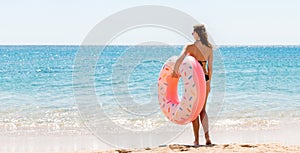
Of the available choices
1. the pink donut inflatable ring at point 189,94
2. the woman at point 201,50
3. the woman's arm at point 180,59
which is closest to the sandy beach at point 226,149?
the pink donut inflatable ring at point 189,94

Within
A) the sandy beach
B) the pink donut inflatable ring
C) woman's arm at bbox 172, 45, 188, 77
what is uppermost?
woman's arm at bbox 172, 45, 188, 77

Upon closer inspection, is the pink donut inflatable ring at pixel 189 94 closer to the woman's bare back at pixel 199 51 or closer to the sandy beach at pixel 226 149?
the woman's bare back at pixel 199 51

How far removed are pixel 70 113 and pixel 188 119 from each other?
4.18 metres

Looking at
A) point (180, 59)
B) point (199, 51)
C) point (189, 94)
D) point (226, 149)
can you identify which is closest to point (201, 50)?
point (199, 51)

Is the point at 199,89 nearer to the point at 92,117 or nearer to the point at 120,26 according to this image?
the point at 120,26

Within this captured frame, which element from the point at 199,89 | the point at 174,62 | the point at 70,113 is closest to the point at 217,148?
the point at 199,89

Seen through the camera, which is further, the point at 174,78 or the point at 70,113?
the point at 70,113

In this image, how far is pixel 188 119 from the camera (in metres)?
4.70

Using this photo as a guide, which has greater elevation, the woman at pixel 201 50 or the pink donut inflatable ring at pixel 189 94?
the woman at pixel 201 50

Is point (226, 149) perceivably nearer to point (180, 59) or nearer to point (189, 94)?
point (189, 94)

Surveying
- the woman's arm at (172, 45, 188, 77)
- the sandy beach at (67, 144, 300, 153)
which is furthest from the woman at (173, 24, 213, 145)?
the sandy beach at (67, 144, 300, 153)

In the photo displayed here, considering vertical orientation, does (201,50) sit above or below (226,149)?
above

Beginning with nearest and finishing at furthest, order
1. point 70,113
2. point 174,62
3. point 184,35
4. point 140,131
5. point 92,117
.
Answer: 1. point 174,62
2. point 184,35
3. point 140,131
4. point 92,117
5. point 70,113

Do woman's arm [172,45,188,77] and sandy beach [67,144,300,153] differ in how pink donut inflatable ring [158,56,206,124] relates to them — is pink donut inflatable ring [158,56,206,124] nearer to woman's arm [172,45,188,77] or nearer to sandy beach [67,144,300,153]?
woman's arm [172,45,188,77]
